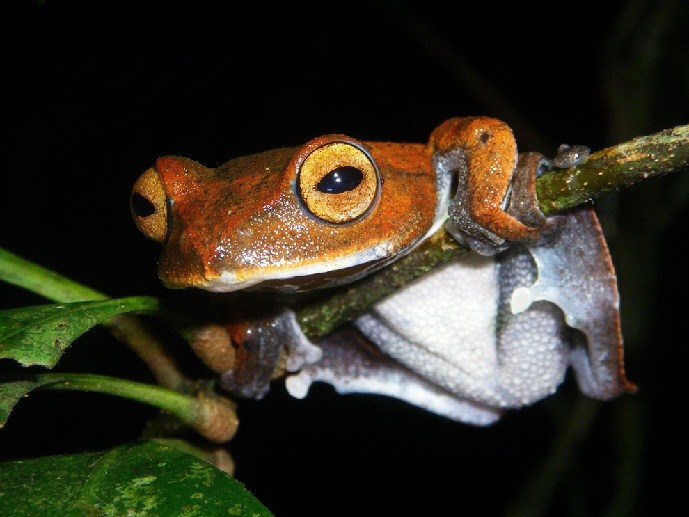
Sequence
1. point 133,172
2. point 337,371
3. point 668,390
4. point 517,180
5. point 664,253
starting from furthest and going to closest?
point 664,253 → point 668,390 → point 133,172 → point 337,371 → point 517,180

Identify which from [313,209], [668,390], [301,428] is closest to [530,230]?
[313,209]

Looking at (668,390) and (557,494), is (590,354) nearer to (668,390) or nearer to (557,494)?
(557,494)

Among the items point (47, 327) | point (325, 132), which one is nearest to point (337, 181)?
point (47, 327)

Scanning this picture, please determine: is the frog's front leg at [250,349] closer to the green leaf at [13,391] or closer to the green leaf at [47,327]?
the green leaf at [47,327]

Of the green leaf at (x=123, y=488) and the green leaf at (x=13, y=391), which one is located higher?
the green leaf at (x=13, y=391)

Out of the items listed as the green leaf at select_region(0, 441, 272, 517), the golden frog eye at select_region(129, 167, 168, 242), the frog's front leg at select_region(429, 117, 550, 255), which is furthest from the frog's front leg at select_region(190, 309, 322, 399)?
the frog's front leg at select_region(429, 117, 550, 255)

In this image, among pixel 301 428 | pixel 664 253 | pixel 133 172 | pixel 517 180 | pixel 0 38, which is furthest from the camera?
pixel 664 253

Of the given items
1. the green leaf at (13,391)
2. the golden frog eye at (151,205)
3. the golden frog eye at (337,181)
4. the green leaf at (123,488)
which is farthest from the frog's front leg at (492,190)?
the green leaf at (13,391)
